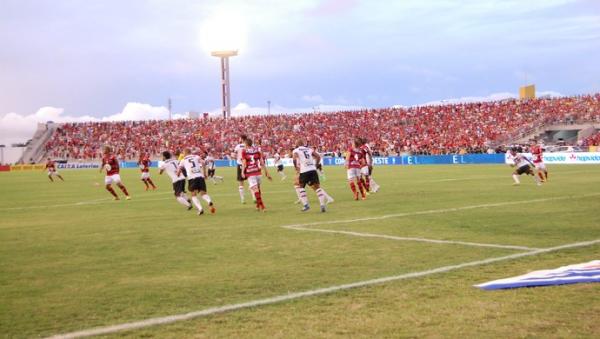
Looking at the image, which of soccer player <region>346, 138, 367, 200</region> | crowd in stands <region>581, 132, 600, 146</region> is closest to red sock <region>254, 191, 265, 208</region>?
soccer player <region>346, 138, 367, 200</region>

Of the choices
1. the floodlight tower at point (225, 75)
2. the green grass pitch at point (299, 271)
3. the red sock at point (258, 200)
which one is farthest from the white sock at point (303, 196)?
the floodlight tower at point (225, 75)

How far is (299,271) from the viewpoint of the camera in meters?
8.71

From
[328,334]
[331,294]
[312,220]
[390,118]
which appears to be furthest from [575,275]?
[390,118]

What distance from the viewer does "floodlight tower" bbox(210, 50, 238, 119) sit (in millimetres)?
105750

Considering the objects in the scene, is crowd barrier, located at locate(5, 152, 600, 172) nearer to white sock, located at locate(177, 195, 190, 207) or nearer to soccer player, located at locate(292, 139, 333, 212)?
soccer player, located at locate(292, 139, 333, 212)

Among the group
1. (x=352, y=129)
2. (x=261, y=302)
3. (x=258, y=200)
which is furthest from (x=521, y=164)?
(x=352, y=129)

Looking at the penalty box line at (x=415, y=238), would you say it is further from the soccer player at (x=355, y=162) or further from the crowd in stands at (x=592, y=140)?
the crowd in stands at (x=592, y=140)

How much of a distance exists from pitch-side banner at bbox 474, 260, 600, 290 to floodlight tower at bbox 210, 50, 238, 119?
98831mm

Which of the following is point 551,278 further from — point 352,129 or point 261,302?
point 352,129

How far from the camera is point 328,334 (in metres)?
5.73

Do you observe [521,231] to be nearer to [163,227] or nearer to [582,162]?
[163,227]

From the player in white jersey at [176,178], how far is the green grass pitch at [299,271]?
6.18 feet

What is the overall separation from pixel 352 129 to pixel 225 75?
3846cm

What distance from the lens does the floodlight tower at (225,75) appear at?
106 m
